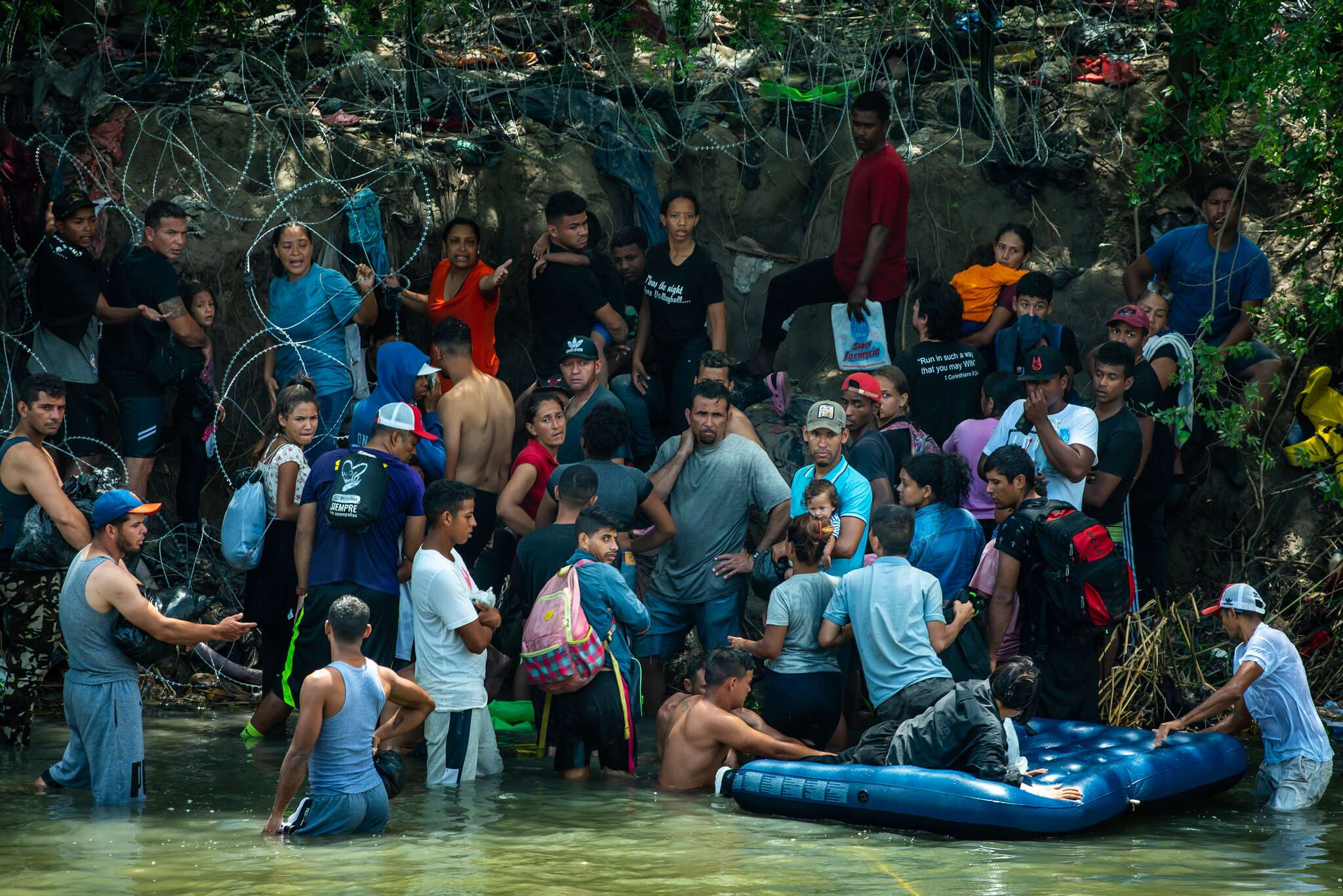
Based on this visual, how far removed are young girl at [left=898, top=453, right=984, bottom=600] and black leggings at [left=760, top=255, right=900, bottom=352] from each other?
8.50ft

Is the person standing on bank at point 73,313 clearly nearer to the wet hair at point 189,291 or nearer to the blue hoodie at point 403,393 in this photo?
the wet hair at point 189,291

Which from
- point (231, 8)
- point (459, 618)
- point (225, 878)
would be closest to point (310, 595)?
point (459, 618)

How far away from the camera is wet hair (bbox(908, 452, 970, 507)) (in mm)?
8086

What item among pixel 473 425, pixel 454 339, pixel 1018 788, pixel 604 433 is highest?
pixel 454 339

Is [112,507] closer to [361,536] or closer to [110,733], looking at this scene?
[110,733]

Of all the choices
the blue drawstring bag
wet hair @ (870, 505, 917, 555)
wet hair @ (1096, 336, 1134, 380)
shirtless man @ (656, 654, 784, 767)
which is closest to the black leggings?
wet hair @ (1096, 336, 1134, 380)

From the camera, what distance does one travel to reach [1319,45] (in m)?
9.02

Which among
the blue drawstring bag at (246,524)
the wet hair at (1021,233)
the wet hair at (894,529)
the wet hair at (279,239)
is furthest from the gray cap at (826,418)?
the wet hair at (279,239)

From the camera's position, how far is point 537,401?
8703 mm

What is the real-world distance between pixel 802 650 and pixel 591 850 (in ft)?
5.88

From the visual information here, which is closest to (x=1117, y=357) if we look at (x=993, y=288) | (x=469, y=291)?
(x=993, y=288)

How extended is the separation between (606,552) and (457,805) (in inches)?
57.6

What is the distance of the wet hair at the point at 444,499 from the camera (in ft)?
24.6

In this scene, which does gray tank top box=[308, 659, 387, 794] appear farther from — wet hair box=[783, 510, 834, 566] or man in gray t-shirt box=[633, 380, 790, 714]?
man in gray t-shirt box=[633, 380, 790, 714]
